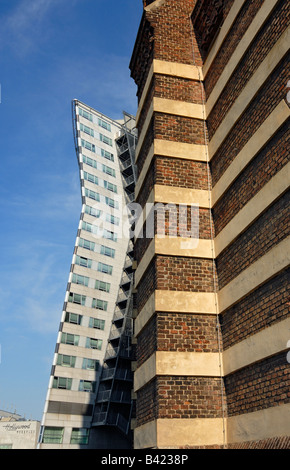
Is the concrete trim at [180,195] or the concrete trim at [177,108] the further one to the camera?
the concrete trim at [177,108]

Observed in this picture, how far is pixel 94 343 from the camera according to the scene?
57594 mm

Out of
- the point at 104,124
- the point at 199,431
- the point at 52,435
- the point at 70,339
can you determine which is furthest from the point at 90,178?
the point at 199,431

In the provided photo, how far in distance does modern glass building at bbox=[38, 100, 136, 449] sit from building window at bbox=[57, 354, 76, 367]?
0.40 ft

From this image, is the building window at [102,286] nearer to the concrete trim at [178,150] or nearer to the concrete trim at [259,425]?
the concrete trim at [178,150]

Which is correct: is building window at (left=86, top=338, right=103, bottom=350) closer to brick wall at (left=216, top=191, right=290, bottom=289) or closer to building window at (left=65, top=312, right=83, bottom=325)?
building window at (left=65, top=312, right=83, bottom=325)

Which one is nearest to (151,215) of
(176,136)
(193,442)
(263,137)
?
(176,136)

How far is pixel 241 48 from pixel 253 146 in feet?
9.29

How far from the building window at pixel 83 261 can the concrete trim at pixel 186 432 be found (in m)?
50.4

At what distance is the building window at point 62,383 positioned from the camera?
53312 millimetres

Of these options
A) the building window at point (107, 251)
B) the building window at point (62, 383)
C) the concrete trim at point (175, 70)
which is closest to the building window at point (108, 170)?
the building window at point (107, 251)

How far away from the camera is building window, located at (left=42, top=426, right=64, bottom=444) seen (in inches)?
2020

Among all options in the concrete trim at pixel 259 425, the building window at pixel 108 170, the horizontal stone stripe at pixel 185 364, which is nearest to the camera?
the concrete trim at pixel 259 425

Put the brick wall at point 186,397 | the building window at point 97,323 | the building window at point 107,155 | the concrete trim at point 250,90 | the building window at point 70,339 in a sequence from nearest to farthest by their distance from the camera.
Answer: the concrete trim at point 250,90 → the brick wall at point 186,397 → the building window at point 70,339 → the building window at point 97,323 → the building window at point 107,155

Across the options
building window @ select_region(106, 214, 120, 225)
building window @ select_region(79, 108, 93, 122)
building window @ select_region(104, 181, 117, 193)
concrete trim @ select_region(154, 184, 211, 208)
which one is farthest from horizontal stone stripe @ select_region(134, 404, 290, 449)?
building window @ select_region(79, 108, 93, 122)
